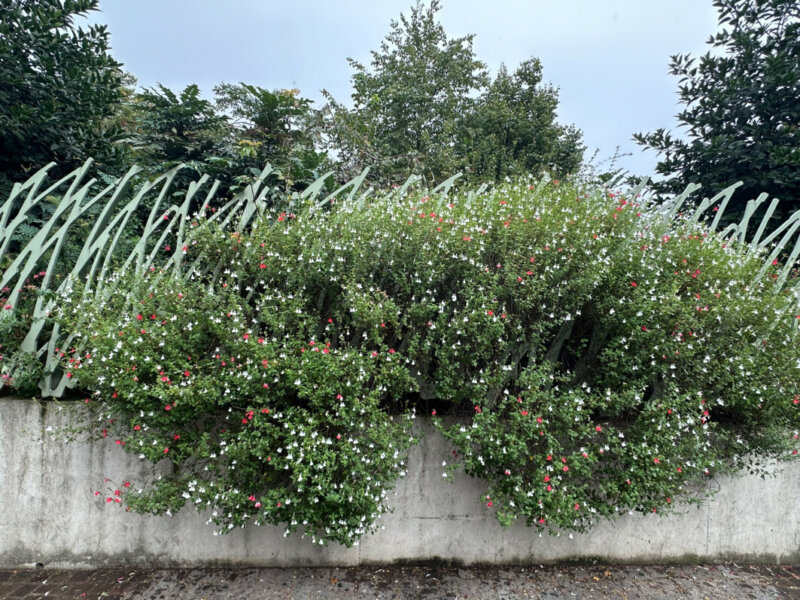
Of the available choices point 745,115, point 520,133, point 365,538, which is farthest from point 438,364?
point 520,133

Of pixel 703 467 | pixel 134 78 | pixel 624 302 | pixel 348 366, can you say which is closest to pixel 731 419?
pixel 703 467

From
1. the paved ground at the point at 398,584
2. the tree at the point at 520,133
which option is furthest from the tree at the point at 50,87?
the tree at the point at 520,133

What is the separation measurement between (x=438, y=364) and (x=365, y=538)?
142cm

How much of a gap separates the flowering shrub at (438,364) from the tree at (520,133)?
12987 mm

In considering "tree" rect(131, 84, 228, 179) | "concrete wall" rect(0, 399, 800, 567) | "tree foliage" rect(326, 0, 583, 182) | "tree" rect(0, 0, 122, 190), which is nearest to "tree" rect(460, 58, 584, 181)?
"tree foliage" rect(326, 0, 583, 182)

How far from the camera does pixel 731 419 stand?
342 centimetres

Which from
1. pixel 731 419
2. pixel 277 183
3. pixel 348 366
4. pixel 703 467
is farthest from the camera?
pixel 277 183

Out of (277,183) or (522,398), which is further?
(277,183)

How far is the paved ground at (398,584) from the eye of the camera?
2.84m

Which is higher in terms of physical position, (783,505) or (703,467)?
(703,467)

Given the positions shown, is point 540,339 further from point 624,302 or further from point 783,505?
point 783,505

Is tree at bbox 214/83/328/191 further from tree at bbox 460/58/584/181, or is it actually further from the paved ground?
tree at bbox 460/58/584/181

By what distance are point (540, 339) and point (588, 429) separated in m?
0.65

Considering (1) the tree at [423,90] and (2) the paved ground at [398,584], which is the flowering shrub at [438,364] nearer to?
(2) the paved ground at [398,584]
